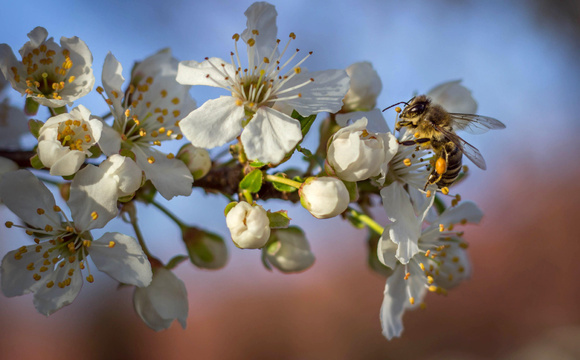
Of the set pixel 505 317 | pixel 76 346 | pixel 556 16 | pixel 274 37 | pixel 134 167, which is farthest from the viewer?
pixel 556 16

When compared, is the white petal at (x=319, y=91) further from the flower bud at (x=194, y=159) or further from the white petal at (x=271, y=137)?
the flower bud at (x=194, y=159)

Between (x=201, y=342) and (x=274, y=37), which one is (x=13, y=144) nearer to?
(x=274, y=37)

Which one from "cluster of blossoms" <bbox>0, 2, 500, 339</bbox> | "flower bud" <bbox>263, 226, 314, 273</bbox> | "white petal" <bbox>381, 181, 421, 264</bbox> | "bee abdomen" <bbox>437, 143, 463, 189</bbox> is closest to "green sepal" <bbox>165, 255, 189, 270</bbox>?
"cluster of blossoms" <bbox>0, 2, 500, 339</bbox>

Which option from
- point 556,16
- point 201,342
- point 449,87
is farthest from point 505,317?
point 449,87

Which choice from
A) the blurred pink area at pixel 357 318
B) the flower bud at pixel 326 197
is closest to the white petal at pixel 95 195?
the flower bud at pixel 326 197

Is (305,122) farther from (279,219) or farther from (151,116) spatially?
(151,116)

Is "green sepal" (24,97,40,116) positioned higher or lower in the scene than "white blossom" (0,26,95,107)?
lower

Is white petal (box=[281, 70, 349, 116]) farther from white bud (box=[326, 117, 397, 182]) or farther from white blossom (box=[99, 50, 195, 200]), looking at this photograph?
white blossom (box=[99, 50, 195, 200])
